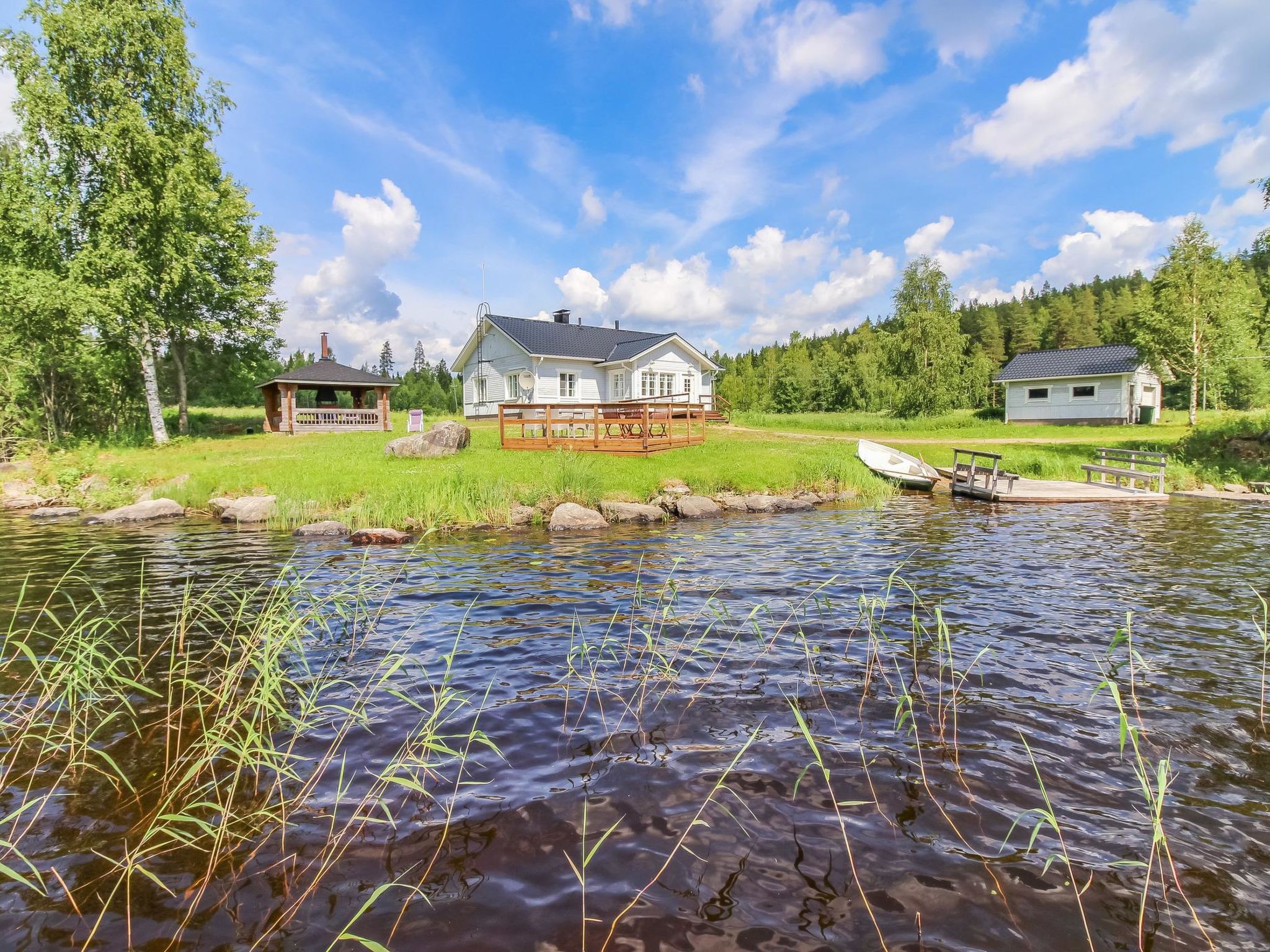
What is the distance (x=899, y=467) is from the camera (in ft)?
64.2

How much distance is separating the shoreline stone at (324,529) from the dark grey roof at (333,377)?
63.4 ft

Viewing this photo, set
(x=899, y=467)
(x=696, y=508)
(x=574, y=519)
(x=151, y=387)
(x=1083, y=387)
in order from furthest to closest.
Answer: (x=1083, y=387) < (x=151, y=387) < (x=899, y=467) < (x=696, y=508) < (x=574, y=519)

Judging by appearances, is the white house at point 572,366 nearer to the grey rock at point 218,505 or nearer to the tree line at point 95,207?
the tree line at point 95,207

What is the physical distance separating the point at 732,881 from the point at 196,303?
35941mm

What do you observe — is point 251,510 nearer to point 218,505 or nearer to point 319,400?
point 218,505

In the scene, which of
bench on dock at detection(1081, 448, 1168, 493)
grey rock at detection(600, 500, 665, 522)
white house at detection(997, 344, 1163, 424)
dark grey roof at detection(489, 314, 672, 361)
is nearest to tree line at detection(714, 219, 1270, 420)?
white house at detection(997, 344, 1163, 424)

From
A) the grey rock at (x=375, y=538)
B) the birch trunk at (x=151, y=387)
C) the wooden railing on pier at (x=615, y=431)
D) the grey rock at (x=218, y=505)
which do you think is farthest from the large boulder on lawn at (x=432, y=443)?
the birch trunk at (x=151, y=387)

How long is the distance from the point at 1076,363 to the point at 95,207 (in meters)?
52.0

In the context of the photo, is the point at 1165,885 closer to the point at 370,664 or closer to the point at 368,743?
the point at 368,743

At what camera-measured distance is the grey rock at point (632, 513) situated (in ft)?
46.4

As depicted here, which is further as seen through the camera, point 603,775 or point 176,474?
point 176,474

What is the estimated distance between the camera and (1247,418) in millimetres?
25859

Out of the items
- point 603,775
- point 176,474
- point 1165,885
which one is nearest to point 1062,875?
point 1165,885

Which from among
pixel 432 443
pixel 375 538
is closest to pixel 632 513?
pixel 375 538
